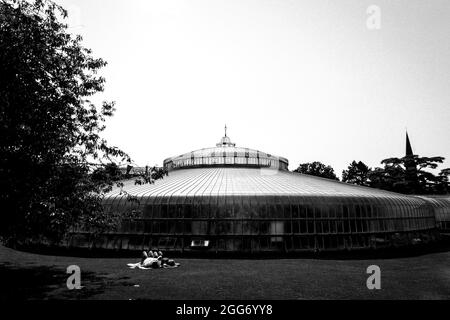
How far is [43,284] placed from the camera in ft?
59.8

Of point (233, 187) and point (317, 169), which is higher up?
point (317, 169)

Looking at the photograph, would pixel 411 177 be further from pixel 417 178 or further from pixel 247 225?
pixel 247 225

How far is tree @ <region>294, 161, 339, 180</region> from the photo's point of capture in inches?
4498

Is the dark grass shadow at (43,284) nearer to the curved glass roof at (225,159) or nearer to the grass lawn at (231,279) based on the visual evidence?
the grass lawn at (231,279)

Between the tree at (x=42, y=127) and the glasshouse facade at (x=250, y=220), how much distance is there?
1259cm

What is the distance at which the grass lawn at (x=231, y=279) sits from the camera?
637 inches

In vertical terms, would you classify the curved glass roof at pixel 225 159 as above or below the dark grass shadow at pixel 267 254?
above

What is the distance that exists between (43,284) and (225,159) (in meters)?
30.6

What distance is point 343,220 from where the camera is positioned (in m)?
32.0

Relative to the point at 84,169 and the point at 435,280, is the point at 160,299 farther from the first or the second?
the point at 435,280

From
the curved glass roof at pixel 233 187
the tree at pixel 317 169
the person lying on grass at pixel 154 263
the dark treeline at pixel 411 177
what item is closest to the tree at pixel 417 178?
the dark treeline at pixel 411 177

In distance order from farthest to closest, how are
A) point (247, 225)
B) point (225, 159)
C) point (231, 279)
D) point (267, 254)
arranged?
1. point (225, 159)
2. point (247, 225)
3. point (267, 254)
4. point (231, 279)

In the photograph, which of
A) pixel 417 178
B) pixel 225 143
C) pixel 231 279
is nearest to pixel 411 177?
pixel 417 178
